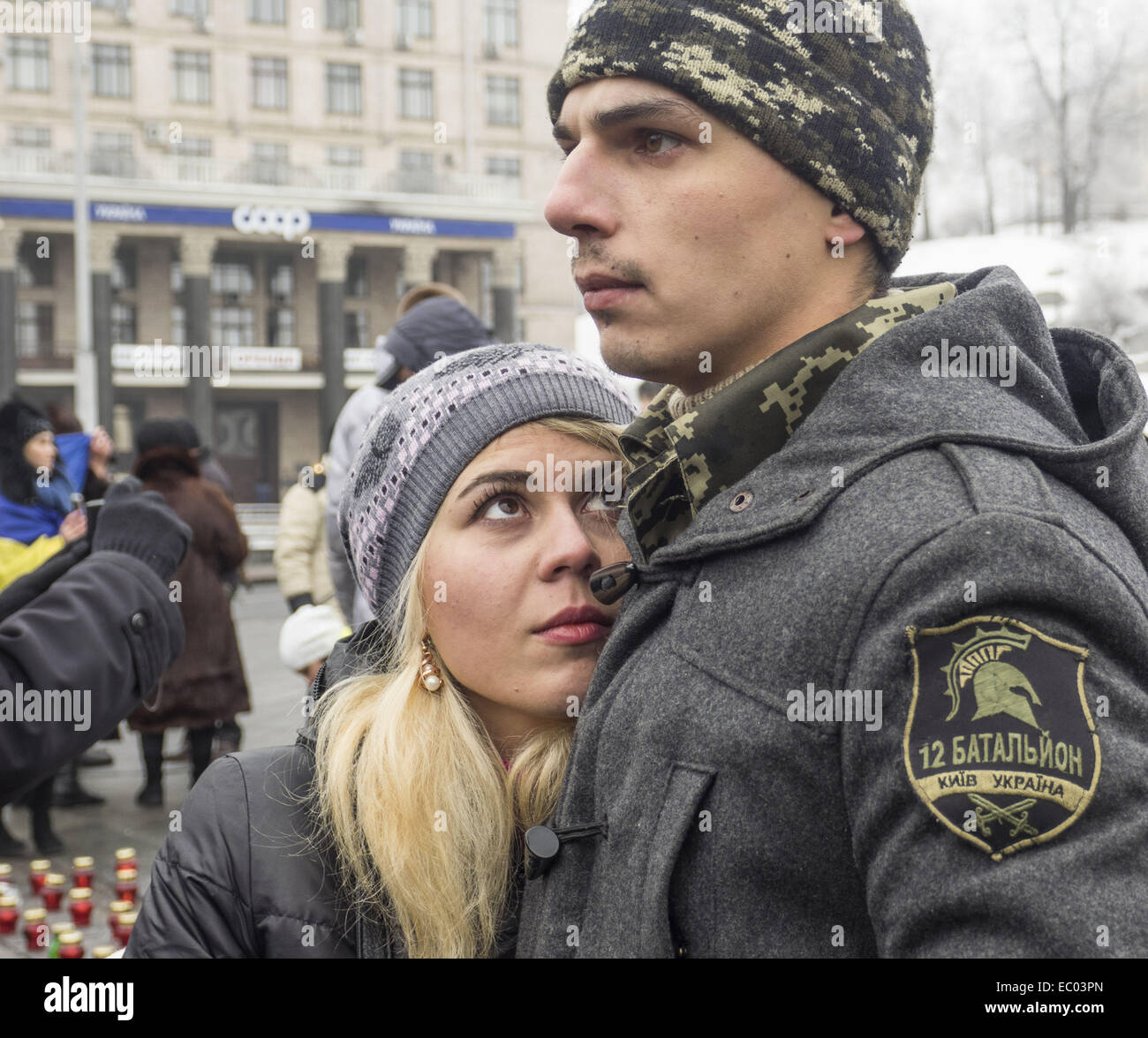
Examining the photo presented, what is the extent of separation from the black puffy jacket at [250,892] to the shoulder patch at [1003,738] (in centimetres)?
Result: 94

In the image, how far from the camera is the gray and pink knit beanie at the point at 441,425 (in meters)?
2.13

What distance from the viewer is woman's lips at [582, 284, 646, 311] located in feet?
5.50

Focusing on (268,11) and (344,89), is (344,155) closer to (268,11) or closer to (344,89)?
(344,89)

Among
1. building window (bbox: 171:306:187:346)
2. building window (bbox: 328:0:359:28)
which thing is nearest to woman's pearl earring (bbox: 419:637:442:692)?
building window (bbox: 171:306:187:346)

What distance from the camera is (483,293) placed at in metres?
42.2

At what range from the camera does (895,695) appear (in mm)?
1183

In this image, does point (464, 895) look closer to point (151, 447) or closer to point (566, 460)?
point (566, 460)

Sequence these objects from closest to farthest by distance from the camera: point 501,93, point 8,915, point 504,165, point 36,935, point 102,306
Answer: point 36,935, point 8,915, point 102,306, point 501,93, point 504,165

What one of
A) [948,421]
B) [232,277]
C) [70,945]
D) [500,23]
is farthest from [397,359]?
[500,23]

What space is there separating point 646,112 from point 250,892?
4.33 feet

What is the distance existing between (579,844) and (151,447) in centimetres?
633

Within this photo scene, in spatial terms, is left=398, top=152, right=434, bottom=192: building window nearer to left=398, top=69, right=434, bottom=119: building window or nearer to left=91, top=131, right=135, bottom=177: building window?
left=398, top=69, right=434, bottom=119: building window

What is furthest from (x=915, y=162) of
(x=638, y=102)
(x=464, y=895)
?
(x=464, y=895)
